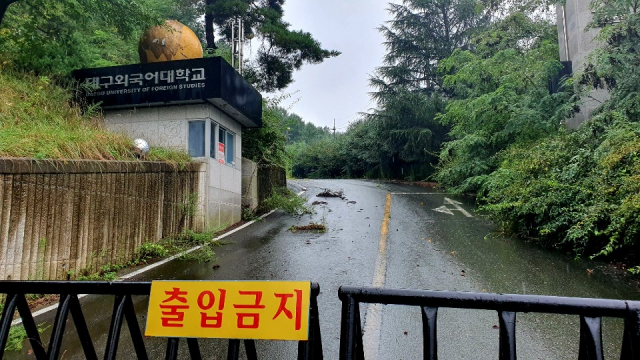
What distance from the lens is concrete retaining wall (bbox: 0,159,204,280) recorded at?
5105 mm

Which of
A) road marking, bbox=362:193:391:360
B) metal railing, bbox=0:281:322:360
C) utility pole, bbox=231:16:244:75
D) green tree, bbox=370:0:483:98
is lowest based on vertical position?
road marking, bbox=362:193:391:360

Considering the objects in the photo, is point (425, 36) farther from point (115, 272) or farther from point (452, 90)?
point (115, 272)

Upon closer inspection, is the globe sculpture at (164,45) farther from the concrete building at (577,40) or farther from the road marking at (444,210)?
the concrete building at (577,40)

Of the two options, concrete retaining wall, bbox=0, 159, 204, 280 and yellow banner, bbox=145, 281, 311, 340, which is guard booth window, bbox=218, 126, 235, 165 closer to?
concrete retaining wall, bbox=0, 159, 204, 280

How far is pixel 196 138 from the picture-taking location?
10.2m

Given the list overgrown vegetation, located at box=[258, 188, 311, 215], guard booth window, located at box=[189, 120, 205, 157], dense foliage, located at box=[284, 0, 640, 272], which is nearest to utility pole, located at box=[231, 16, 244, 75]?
overgrown vegetation, located at box=[258, 188, 311, 215]

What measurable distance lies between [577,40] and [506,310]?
615 inches

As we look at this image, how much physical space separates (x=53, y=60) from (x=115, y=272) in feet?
22.0

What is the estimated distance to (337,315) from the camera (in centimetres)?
455

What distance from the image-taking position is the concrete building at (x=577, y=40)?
41.7 ft

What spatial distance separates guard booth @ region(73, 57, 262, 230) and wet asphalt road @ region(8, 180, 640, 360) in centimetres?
178

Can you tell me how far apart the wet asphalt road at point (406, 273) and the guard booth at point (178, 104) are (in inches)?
69.9

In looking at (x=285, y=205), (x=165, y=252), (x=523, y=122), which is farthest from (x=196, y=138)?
(x=523, y=122)

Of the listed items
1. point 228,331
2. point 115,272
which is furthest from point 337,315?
point 115,272
